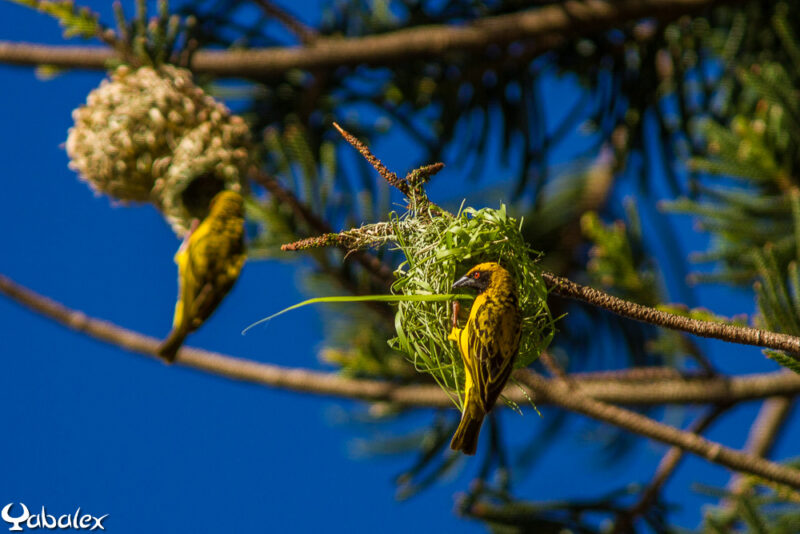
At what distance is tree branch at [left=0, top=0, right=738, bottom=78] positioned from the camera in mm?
3230

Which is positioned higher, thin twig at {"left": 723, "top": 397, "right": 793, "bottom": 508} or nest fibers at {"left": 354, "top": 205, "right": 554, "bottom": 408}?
thin twig at {"left": 723, "top": 397, "right": 793, "bottom": 508}

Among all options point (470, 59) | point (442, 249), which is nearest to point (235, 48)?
point (470, 59)

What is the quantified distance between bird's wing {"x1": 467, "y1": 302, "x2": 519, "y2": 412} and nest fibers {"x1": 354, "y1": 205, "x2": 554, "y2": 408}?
0.15m

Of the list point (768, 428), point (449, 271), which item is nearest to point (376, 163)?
point (449, 271)

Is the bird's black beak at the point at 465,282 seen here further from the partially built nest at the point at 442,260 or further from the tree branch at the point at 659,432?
the tree branch at the point at 659,432

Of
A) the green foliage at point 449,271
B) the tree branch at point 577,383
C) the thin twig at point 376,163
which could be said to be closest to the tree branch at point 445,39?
the tree branch at point 577,383

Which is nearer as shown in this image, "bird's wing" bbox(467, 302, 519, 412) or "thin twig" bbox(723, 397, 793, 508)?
"bird's wing" bbox(467, 302, 519, 412)

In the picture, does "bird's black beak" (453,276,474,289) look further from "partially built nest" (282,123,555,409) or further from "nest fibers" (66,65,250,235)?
"nest fibers" (66,65,250,235)

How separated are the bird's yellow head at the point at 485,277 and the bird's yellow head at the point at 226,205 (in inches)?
14.3

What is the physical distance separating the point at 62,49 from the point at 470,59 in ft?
4.96

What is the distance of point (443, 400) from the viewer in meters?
2.75

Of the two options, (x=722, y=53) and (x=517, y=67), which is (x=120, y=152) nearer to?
(x=517, y=67)

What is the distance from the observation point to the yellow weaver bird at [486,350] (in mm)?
905

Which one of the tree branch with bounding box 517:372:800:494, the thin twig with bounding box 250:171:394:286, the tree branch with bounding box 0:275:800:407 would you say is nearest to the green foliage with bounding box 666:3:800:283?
the tree branch with bounding box 0:275:800:407
